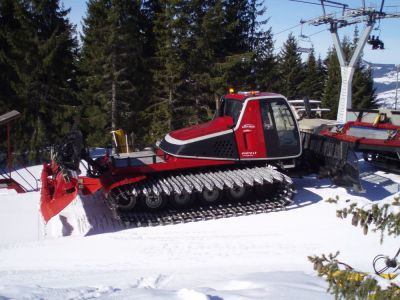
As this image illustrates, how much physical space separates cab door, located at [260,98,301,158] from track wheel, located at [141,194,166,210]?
2355 millimetres

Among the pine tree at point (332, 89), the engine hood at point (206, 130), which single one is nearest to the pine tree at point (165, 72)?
the engine hood at point (206, 130)

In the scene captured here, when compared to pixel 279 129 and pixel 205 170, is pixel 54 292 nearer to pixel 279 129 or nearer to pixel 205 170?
pixel 205 170

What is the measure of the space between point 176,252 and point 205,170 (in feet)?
8.02

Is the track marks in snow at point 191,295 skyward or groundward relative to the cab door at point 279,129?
groundward

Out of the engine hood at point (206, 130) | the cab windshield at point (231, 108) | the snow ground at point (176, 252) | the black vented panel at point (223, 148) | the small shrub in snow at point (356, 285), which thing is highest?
the cab windshield at point (231, 108)

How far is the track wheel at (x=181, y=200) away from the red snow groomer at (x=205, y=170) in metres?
0.02

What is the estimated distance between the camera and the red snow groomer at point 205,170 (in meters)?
7.62

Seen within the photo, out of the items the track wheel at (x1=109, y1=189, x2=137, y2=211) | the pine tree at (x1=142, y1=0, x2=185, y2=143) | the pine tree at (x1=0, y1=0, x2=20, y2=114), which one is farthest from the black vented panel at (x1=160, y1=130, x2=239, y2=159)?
the pine tree at (x1=0, y1=0, x2=20, y2=114)

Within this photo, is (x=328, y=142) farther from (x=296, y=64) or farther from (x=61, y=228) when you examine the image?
(x=296, y=64)

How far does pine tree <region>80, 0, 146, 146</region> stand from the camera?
20266 millimetres

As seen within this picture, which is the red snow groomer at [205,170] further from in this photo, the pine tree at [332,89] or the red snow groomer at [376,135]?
the pine tree at [332,89]

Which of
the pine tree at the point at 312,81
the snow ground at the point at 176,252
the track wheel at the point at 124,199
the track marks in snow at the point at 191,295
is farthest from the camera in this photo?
the pine tree at the point at 312,81

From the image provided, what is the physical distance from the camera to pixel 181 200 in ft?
26.7

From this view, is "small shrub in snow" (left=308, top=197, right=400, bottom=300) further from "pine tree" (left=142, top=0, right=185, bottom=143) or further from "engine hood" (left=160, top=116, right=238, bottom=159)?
"pine tree" (left=142, top=0, right=185, bottom=143)
